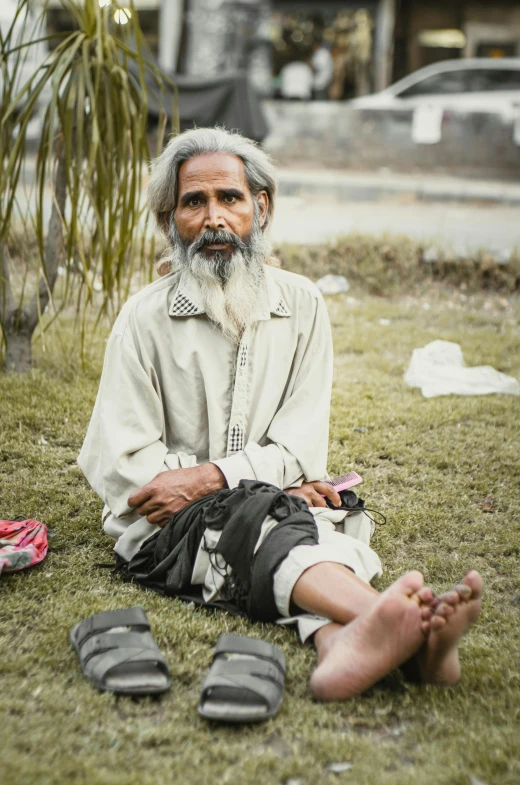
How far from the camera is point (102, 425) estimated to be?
8.39 ft

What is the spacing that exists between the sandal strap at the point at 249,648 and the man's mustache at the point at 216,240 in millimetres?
1284

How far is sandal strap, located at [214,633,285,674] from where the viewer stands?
80.4 inches

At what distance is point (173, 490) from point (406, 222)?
6906 mm

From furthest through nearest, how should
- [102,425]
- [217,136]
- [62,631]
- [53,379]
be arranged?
[53,379]
[217,136]
[102,425]
[62,631]

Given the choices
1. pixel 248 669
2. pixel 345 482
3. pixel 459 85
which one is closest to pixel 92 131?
pixel 345 482

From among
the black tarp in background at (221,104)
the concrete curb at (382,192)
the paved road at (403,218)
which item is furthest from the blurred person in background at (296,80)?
the black tarp in background at (221,104)

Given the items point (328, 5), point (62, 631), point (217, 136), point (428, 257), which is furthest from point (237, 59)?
point (62, 631)

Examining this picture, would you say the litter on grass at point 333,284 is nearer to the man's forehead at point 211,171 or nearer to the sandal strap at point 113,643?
the man's forehead at point 211,171

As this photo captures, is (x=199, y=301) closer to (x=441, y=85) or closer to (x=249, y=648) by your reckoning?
(x=249, y=648)

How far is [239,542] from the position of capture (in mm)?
2275

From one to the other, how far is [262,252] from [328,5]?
15371 millimetres

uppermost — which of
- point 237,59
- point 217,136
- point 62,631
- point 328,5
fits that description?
point 328,5

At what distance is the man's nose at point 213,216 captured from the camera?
8.87 ft

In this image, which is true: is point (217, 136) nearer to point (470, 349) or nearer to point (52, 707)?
point (52, 707)
